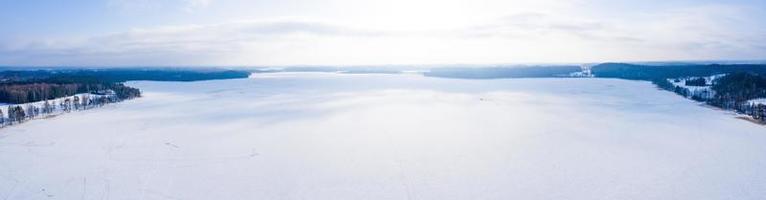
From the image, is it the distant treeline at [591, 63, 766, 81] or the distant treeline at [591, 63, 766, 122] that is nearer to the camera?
the distant treeline at [591, 63, 766, 122]

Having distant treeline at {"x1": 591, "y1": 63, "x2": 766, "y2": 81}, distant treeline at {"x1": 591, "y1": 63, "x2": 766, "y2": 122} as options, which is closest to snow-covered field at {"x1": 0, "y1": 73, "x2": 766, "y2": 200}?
distant treeline at {"x1": 591, "y1": 63, "x2": 766, "y2": 122}

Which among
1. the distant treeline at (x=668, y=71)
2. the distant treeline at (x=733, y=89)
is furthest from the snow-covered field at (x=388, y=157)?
the distant treeline at (x=668, y=71)

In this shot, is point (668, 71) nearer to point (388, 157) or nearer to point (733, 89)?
point (733, 89)

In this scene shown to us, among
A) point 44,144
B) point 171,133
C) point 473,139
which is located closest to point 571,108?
point 473,139

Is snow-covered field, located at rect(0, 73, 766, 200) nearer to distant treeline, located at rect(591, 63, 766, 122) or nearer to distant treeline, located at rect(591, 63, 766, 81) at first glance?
distant treeline, located at rect(591, 63, 766, 122)

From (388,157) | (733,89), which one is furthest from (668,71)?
(388,157)

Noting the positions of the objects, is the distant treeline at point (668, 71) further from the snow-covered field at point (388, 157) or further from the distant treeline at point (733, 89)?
the snow-covered field at point (388, 157)

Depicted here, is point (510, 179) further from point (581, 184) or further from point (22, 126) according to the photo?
point (22, 126)

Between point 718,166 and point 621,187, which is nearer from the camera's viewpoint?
point 621,187

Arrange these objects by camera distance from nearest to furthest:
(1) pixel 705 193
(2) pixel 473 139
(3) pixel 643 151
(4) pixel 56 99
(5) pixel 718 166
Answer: (1) pixel 705 193 → (5) pixel 718 166 → (3) pixel 643 151 → (2) pixel 473 139 → (4) pixel 56 99
